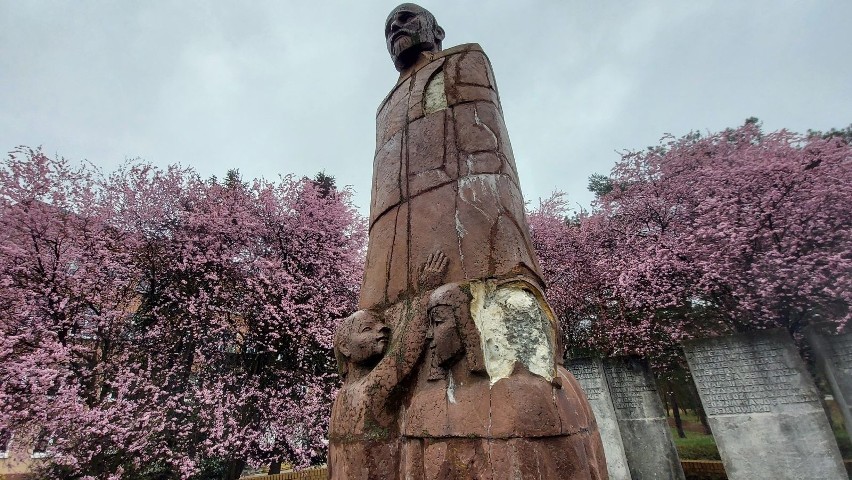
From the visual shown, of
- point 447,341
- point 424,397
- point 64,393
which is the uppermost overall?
point 64,393

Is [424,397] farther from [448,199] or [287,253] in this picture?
[287,253]

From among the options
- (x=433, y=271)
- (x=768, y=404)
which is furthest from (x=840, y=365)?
(x=433, y=271)

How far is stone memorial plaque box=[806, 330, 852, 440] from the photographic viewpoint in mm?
5469

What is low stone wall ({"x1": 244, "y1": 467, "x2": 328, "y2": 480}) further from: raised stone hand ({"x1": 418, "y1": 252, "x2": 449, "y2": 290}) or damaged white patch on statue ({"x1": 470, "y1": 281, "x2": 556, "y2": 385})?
damaged white patch on statue ({"x1": 470, "y1": 281, "x2": 556, "y2": 385})

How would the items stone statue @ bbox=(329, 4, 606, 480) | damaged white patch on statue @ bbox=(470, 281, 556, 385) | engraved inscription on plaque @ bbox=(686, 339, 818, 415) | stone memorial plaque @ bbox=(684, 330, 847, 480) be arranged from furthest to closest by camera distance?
engraved inscription on plaque @ bbox=(686, 339, 818, 415) → stone memorial plaque @ bbox=(684, 330, 847, 480) → damaged white patch on statue @ bbox=(470, 281, 556, 385) → stone statue @ bbox=(329, 4, 606, 480)

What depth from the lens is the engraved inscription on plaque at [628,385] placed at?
7324 mm

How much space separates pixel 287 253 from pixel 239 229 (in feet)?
3.67

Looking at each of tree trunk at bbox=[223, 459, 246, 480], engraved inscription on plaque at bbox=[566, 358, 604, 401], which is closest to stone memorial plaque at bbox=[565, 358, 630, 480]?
engraved inscription on plaque at bbox=[566, 358, 604, 401]

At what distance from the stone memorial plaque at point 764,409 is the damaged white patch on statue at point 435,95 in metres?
5.63

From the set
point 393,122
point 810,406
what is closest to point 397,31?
point 393,122

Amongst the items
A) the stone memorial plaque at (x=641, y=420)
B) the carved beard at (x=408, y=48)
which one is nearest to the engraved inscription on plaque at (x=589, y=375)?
the stone memorial plaque at (x=641, y=420)

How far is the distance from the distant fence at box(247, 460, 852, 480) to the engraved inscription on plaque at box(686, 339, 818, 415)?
3.13 meters

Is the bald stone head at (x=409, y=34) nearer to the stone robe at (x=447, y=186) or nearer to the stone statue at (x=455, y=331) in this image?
the stone robe at (x=447, y=186)

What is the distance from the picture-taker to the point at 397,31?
3422 mm
